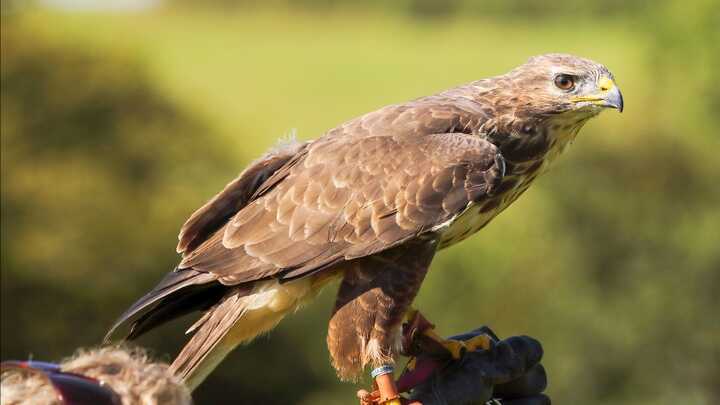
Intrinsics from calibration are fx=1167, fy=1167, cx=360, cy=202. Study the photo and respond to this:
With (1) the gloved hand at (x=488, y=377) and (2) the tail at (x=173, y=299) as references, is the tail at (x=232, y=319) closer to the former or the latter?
(2) the tail at (x=173, y=299)

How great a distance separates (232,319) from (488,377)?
3.86 ft

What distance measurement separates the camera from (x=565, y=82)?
5441 mm

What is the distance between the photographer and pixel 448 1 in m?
32.3

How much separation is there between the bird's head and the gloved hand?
114 centimetres

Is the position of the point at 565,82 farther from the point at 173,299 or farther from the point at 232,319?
the point at 173,299

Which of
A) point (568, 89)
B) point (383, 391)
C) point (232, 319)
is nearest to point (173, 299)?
point (232, 319)

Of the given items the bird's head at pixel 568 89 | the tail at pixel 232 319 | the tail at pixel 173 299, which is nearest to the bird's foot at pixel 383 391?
the tail at pixel 232 319

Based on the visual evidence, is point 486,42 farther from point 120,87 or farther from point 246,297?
point 246,297

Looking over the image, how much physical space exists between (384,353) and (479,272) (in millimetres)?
11185

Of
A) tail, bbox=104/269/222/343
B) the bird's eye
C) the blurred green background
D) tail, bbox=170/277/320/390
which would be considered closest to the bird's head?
the bird's eye

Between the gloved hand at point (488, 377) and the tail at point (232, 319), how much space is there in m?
0.66

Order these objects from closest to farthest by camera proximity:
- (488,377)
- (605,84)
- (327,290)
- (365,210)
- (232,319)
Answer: (488,377), (365,210), (232,319), (605,84), (327,290)

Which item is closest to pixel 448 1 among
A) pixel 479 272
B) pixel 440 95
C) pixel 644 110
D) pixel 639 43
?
pixel 639 43

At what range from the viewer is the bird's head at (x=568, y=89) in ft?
17.6
